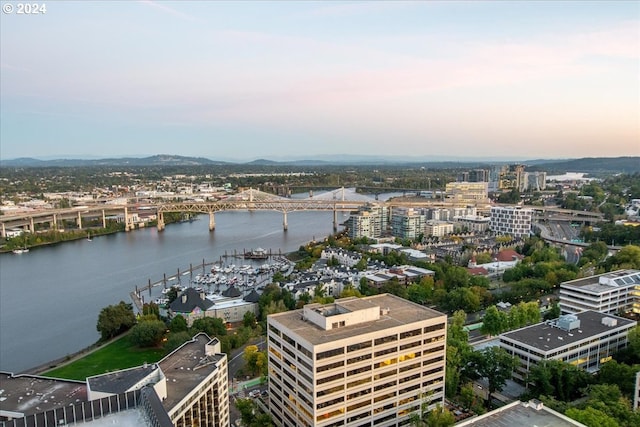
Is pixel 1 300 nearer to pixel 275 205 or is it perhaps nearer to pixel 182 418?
pixel 182 418

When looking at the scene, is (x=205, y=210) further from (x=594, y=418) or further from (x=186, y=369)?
(x=594, y=418)

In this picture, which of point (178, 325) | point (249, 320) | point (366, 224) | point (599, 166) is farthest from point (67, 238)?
point (599, 166)

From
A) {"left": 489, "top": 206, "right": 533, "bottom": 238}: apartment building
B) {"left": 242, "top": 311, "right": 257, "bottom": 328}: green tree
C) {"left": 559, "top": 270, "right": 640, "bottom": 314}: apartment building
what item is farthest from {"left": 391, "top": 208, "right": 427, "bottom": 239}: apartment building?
{"left": 242, "top": 311, "right": 257, "bottom": 328}: green tree

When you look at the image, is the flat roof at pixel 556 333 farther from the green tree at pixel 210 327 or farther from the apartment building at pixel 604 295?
the green tree at pixel 210 327

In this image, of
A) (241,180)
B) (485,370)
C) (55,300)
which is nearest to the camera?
(485,370)

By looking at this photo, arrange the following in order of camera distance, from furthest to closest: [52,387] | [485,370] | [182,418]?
[485,370] < [52,387] < [182,418]

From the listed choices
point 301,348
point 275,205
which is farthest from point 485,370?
point 275,205

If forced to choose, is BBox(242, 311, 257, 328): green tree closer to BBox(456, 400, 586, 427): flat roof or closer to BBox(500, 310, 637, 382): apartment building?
BBox(500, 310, 637, 382): apartment building
